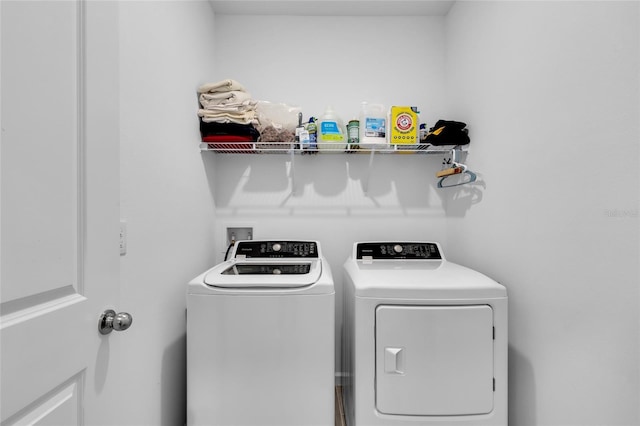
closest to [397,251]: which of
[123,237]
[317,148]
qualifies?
[317,148]

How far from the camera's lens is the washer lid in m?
1.28

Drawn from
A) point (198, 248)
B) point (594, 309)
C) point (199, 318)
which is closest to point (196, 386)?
point (199, 318)

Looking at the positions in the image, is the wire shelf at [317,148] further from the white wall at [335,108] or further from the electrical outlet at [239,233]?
the electrical outlet at [239,233]

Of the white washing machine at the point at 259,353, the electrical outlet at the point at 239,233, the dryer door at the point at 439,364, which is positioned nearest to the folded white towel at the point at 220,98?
the electrical outlet at the point at 239,233

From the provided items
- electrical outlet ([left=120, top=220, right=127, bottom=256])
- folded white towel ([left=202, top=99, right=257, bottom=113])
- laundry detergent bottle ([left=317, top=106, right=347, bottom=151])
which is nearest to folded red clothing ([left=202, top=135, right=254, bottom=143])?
folded white towel ([left=202, top=99, right=257, bottom=113])

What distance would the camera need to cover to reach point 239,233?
211 centimetres

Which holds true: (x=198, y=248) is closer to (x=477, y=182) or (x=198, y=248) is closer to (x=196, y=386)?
(x=196, y=386)

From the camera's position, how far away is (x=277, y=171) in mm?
2102

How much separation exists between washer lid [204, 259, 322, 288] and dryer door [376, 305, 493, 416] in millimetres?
482

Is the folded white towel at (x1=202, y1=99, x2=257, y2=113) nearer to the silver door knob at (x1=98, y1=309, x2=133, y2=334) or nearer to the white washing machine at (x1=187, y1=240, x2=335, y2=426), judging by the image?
the white washing machine at (x1=187, y1=240, x2=335, y2=426)

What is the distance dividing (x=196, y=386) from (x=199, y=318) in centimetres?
30

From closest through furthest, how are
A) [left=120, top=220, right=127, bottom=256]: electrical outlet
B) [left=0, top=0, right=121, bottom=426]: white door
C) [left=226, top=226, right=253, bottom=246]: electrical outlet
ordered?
[left=0, top=0, right=121, bottom=426]: white door < [left=120, top=220, right=127, bottom=256]: electrical outlet < [left=226, top=226, right=253, bottom=246]: electrical outlet

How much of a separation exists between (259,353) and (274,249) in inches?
27.5

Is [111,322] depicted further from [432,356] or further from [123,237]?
[432,356]
